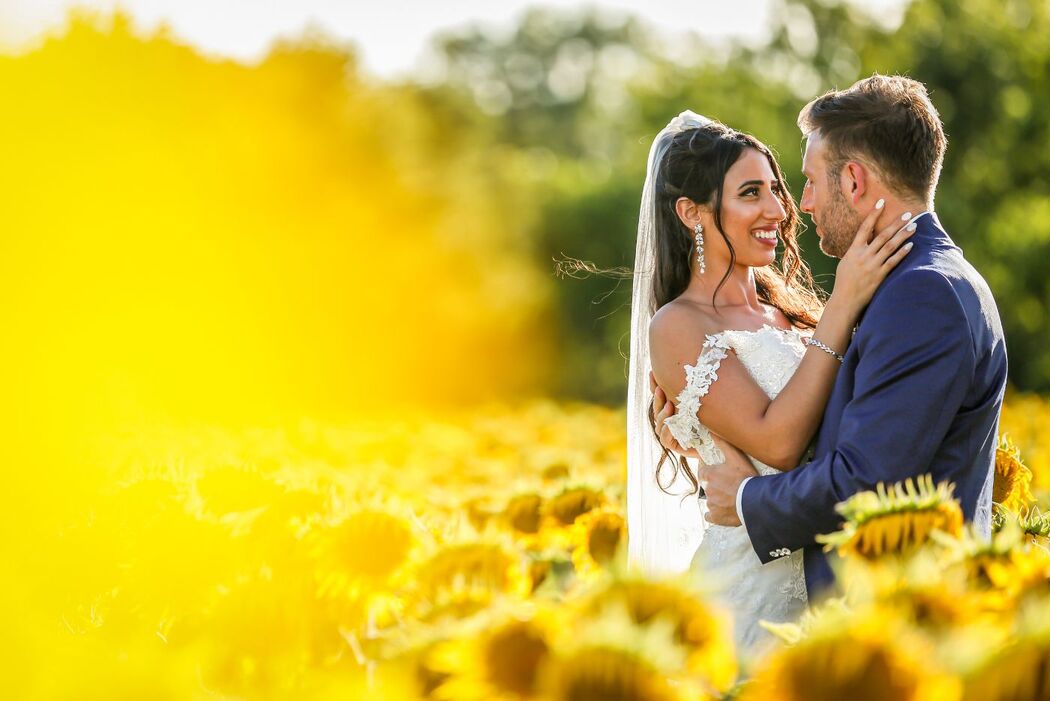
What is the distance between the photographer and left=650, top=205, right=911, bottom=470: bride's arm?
409 centimetres

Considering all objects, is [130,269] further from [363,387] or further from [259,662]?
[259,662]

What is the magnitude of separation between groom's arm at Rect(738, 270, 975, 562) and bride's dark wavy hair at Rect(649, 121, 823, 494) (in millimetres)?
1466

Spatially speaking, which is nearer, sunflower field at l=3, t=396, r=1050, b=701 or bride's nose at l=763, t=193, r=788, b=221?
sunflower field at l=3, t=396, r=1050, b=701

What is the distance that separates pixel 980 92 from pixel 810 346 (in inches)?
1214

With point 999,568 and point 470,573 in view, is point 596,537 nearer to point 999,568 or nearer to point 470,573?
point 470,573

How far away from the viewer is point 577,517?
3922mm

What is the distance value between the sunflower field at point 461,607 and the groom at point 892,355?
422 millimetres

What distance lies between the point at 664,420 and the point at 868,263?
117cm

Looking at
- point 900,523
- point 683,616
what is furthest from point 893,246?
point 683,616

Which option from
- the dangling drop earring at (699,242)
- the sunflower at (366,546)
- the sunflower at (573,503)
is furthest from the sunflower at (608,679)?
the dangling drop earring at (699,242)

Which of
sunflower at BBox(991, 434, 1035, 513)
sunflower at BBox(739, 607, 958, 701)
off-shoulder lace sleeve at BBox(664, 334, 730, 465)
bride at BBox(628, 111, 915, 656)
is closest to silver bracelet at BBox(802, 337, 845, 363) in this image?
bride at BBox(628, 111, 915, 656)

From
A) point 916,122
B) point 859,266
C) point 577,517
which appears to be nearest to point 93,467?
point 577,517

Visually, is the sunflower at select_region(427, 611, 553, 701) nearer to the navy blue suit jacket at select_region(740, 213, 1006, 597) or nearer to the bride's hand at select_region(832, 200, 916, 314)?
the navy blue suit jacket at select_region(740, 213, 1006, 597)

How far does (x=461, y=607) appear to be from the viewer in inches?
99.5
